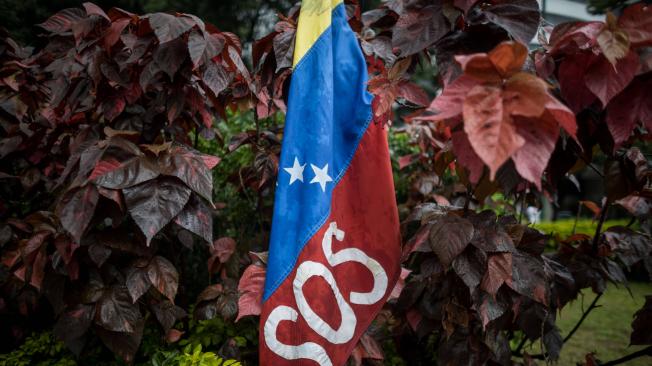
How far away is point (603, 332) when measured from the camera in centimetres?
385

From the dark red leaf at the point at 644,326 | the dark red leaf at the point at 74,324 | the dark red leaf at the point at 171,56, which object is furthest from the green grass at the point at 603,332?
the dark red leaf at the point at 171,56

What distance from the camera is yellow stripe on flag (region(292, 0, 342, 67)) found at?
1600 mm

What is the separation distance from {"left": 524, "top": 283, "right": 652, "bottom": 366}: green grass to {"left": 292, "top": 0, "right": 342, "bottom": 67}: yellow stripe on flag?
7.41ft

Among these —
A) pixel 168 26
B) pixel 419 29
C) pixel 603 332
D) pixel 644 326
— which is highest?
pixel 419 29

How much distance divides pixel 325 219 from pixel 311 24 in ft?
2.35

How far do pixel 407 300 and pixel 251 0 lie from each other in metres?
5.77

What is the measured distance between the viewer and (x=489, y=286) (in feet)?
4.27

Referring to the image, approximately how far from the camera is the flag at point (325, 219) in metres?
1.50

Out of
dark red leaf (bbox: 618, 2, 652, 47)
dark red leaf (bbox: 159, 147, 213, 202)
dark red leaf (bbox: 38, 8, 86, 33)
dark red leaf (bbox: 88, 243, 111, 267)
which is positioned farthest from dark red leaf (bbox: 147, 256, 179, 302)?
dark red leaf (bbox: 618, 2, 652, 47)

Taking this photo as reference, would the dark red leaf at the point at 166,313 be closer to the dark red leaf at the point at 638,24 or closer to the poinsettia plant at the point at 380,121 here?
the poinsettia plant at the point at 380,121

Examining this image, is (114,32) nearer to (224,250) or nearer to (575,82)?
(224,250)

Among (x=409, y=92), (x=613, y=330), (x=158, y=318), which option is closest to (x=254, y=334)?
(x=158, y=318)

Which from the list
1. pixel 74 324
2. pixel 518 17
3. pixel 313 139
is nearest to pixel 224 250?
pixel 74 324

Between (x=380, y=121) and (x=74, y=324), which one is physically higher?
(x=380, y=121)
